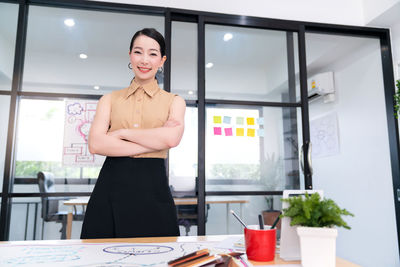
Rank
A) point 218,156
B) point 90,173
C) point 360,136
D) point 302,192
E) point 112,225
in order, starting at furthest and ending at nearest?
point 360,136, point 218,156, point 90,173, point 112,225, point 302,192

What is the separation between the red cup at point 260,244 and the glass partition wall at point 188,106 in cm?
163

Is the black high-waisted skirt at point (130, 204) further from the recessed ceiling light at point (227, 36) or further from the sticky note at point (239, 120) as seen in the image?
the recessed ceiling light at point (227, 36)

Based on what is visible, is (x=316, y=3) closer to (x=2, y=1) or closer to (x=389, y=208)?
(x=389, y=208)

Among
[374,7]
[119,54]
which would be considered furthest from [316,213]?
[374,7]

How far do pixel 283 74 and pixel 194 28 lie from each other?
2.78ft

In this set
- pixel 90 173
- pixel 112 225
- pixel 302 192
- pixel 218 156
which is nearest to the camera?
pixel 302 192

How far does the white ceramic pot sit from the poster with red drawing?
6.37ft

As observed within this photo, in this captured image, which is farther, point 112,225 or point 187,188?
point 187,188

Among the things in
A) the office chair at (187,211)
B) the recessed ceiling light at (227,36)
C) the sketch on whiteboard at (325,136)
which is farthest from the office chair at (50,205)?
the sketch on whiteboard at (325,136)

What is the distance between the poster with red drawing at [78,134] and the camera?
2371mm

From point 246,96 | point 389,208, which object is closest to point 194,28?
point 246,96

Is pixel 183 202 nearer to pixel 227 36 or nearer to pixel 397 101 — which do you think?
pixel 227 36

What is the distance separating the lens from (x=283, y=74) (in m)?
2.77

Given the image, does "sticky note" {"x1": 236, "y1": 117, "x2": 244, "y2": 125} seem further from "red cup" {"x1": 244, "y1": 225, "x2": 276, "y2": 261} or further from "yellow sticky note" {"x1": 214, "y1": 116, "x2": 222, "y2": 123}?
"red cup" {"x1": 244, "y1": 225, "x2": 276, "y2": 261}
